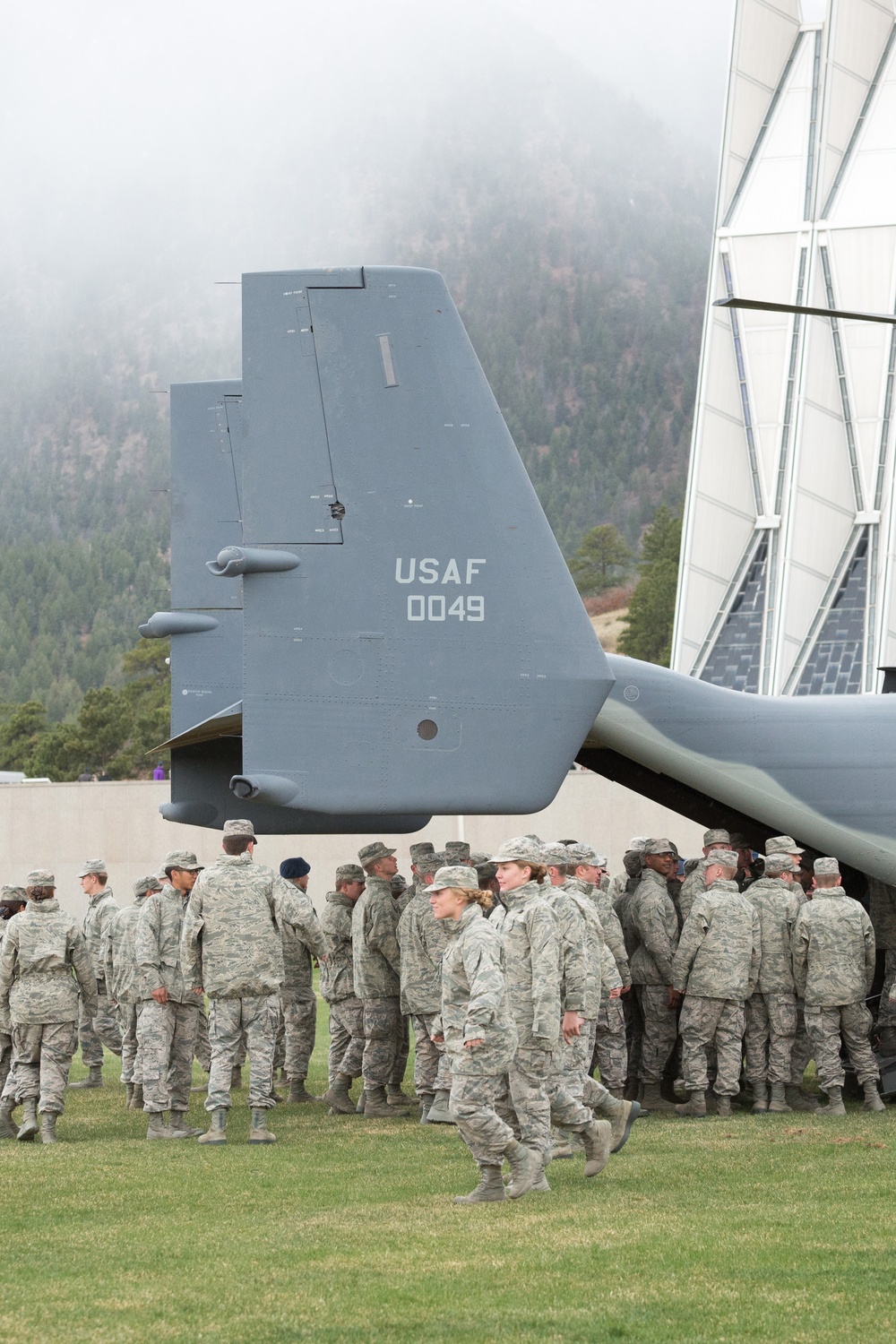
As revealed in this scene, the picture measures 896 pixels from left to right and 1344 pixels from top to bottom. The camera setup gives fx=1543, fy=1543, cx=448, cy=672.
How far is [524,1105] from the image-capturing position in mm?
7781

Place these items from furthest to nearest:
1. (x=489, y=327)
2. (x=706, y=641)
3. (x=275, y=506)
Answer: (x=489, y=327) < (x=706, y=641) < (x=275, y=506)

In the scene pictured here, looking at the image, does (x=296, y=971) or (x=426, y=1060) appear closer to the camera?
(x=426, y=1060)

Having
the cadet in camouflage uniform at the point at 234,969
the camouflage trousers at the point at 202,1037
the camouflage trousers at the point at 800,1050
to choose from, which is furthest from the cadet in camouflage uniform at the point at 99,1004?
the camouflage trousers at the point at 800,1050

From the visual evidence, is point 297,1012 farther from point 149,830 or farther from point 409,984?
point 149,830

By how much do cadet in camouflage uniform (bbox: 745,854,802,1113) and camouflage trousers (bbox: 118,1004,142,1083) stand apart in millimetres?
4547

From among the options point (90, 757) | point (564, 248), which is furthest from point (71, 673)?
point (564, 248)

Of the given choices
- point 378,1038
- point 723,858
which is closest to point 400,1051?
point 378,1038

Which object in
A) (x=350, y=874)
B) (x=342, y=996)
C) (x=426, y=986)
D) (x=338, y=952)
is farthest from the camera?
(x=350, y=874)

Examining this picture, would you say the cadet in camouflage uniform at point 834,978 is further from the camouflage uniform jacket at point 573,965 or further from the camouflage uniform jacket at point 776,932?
the camouflage uniform jacket at point 573,965

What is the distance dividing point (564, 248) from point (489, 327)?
1979 cm

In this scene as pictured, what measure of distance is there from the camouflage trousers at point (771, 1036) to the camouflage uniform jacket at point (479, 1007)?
3858mm

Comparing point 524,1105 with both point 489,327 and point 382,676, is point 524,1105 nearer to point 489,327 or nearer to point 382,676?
point 382,676

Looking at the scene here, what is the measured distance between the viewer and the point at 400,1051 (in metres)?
11.6

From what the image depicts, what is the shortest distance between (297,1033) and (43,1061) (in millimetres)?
2600
